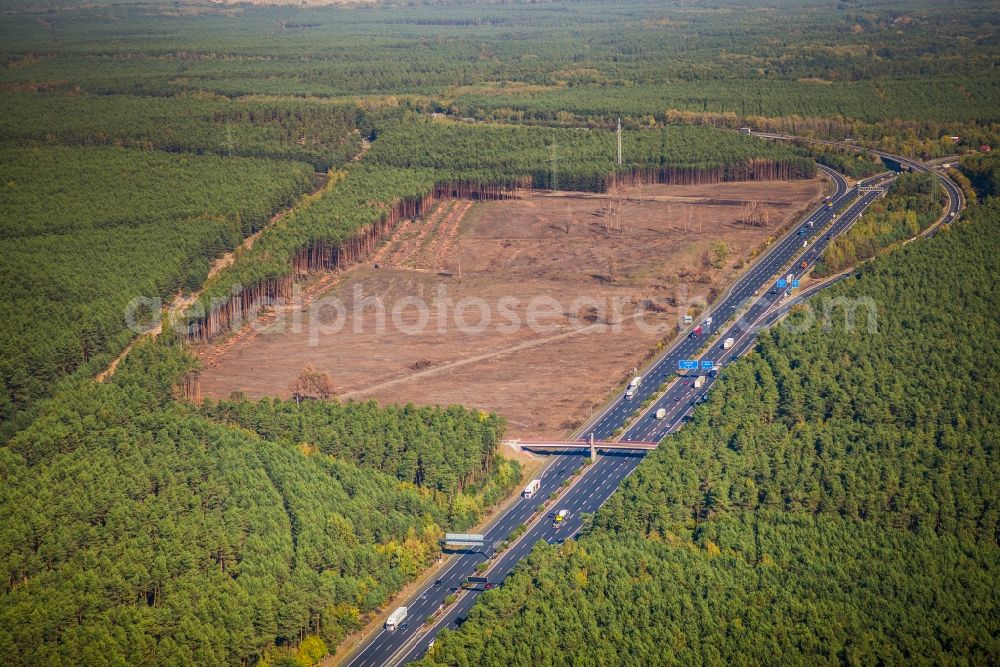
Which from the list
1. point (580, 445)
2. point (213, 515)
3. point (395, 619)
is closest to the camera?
point (395, 619)

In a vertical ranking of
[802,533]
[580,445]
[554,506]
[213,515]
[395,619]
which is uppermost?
[213,515]

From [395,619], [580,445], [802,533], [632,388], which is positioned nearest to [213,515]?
[395,619]

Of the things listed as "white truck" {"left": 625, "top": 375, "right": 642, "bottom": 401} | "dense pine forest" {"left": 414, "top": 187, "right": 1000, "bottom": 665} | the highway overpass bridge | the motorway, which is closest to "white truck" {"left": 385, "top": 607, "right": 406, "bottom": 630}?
the motorway

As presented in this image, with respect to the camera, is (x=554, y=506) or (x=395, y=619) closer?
(x=395, y=619)

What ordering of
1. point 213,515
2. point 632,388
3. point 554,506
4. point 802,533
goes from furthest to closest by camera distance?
point 632,388
point 554,506
point 213,515
point 802,533

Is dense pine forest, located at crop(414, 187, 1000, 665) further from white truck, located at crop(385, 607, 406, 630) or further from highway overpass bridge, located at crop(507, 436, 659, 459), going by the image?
white truck, located at crop(385, 607, 406, 630)

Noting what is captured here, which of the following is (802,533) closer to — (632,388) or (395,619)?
(395,619)

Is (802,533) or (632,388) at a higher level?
(802,533)

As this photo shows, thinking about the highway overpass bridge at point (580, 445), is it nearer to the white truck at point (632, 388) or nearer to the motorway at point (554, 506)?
the motorway at point (554, 506)
